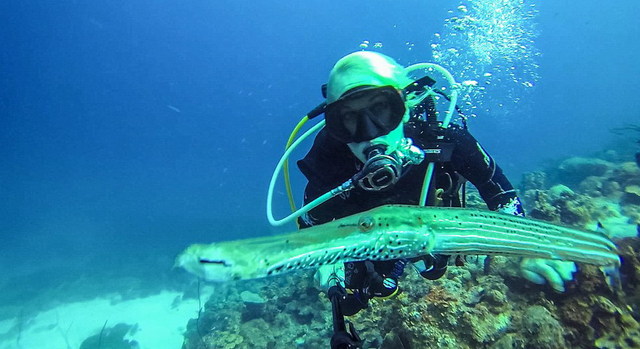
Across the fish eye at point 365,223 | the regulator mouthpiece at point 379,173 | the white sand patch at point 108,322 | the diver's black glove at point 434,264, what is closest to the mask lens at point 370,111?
the regulator mouthpiece at point 379,173

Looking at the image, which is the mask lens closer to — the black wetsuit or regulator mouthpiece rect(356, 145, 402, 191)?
regulator mouthpiece rect(356, 145, 402, 191)

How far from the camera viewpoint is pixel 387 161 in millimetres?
2631

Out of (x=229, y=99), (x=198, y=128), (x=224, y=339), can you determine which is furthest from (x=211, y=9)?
(x=224, y=339)

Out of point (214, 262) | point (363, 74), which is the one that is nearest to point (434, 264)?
point (363, 74)

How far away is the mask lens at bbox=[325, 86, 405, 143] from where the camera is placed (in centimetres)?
294

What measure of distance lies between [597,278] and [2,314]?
24.9 meters

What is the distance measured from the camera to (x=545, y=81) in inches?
6486

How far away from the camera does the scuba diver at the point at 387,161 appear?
9.62ft

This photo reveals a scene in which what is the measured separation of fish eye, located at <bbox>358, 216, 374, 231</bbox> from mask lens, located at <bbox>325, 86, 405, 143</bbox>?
1.73m

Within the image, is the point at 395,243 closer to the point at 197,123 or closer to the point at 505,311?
the point at 505,311

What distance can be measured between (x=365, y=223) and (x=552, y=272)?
3450 mm

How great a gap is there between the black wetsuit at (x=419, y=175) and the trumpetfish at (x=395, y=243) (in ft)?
5.03

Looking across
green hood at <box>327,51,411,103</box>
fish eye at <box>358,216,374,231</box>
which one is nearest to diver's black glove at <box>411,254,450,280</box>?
green hood at <box>327,51,411,103</box>

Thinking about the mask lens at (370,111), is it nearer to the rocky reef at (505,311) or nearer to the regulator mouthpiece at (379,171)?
the regulator mouthpiece at (379,171)
